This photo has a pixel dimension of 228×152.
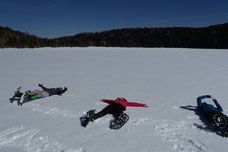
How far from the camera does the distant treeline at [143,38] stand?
36031 millimetres

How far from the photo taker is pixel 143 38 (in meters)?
49.3

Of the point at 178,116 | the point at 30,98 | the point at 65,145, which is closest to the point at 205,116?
the point at 178,116

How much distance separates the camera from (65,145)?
9.72 ft

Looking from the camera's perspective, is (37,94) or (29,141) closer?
(29,141)

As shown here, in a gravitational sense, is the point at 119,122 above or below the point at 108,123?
above

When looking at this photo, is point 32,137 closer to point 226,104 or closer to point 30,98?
point 30,98

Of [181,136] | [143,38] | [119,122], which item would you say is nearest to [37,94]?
[119,122]

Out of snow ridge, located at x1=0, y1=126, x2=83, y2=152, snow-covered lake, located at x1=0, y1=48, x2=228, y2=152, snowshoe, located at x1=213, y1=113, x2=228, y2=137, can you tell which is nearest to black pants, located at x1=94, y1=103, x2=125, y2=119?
snow-covered lake, located at x1=0, y1=48, x2=228, y2=152

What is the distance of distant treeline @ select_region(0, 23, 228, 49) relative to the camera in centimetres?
3603

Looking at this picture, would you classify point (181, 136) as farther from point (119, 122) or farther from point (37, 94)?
point (37, 94)

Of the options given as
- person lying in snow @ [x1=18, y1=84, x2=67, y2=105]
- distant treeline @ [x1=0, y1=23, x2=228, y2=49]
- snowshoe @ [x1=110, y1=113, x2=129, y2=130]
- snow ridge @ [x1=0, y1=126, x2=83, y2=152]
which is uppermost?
distant treeline @ [x1=0, y1=23, x2=228, y2=49]

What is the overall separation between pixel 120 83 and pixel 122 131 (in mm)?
3913

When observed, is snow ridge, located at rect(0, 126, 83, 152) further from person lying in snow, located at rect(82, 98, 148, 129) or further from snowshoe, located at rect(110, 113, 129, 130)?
snowshoe, located at rect(110, 113, 129, 130)

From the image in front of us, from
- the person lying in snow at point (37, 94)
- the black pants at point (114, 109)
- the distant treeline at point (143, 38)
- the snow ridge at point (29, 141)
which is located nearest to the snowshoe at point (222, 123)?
the black pants at point (114, 109)
